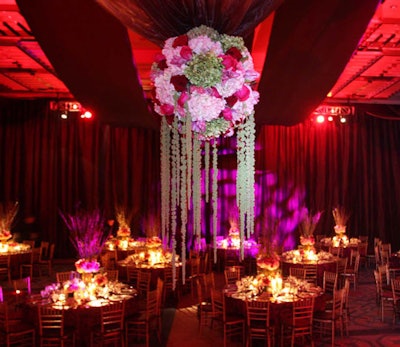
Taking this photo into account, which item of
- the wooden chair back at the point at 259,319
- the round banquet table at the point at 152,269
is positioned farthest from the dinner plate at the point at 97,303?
the round banquet table at the point at 152,269

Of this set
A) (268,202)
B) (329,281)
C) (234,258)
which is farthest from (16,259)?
(268,202)

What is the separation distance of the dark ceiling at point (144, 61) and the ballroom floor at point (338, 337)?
299cm

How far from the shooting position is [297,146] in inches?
563

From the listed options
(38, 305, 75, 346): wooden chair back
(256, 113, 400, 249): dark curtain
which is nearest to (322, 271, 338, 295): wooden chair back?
(38, 305, 75, 346): wooden chair back

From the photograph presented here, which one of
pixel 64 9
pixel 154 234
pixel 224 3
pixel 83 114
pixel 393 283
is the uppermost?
pixel 83 114

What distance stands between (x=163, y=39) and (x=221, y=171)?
11214 millimetres

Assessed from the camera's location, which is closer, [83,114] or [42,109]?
[83,114]

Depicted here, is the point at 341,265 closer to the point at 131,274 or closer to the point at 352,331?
the point at 352,331

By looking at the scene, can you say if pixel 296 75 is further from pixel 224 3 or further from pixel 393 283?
pixel 393 283

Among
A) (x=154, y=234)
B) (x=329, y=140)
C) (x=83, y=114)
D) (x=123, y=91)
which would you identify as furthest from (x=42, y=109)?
(x=123, y=91)

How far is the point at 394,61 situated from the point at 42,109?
9.06m

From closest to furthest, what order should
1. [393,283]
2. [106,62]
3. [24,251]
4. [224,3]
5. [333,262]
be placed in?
[224,3], [106,62], [393,283], [333,262], [24,251]

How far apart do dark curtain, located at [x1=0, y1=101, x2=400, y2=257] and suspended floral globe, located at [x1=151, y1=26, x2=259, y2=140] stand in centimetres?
1080

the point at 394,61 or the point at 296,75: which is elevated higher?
the point at 394,61
